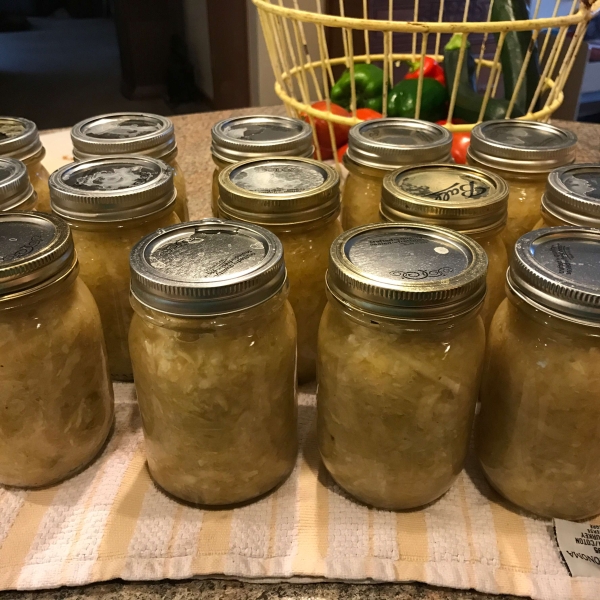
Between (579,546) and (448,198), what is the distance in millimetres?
420

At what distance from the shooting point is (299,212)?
0.74 metres

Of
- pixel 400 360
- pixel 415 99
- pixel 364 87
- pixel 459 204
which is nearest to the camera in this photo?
pixel 400 360

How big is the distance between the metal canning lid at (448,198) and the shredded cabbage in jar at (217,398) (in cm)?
20

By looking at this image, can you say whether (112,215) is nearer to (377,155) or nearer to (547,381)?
(377,155)

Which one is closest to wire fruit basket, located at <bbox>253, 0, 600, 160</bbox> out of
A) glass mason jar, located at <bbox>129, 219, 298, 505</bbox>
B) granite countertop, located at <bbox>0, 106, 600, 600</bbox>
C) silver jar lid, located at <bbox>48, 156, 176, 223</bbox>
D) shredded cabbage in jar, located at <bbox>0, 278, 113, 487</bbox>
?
silver jar lid, located at <bbox>48, 156, 176, 223</bbox>

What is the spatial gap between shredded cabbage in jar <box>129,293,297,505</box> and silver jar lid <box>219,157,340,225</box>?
141mm

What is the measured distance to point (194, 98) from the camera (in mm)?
2506

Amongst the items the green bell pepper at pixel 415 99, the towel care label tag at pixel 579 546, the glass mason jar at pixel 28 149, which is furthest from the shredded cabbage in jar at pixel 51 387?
the green bell pepper at pixel 415 99

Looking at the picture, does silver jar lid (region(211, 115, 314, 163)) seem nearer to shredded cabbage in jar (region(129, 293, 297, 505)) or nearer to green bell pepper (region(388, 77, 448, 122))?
shredded cabbage in jar (region(129, 293, 297, 505))

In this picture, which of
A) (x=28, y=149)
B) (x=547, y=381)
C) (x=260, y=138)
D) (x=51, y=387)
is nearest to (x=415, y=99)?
(x=260, y=138)

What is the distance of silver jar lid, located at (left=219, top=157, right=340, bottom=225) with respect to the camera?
2.39 feet

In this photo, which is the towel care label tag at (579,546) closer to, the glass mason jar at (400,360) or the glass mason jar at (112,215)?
the glass mason jar at (400,360)

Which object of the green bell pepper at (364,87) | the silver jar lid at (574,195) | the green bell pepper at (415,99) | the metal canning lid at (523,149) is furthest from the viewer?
the green bell pepper at (364,87)

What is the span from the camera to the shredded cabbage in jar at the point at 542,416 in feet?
1.85
